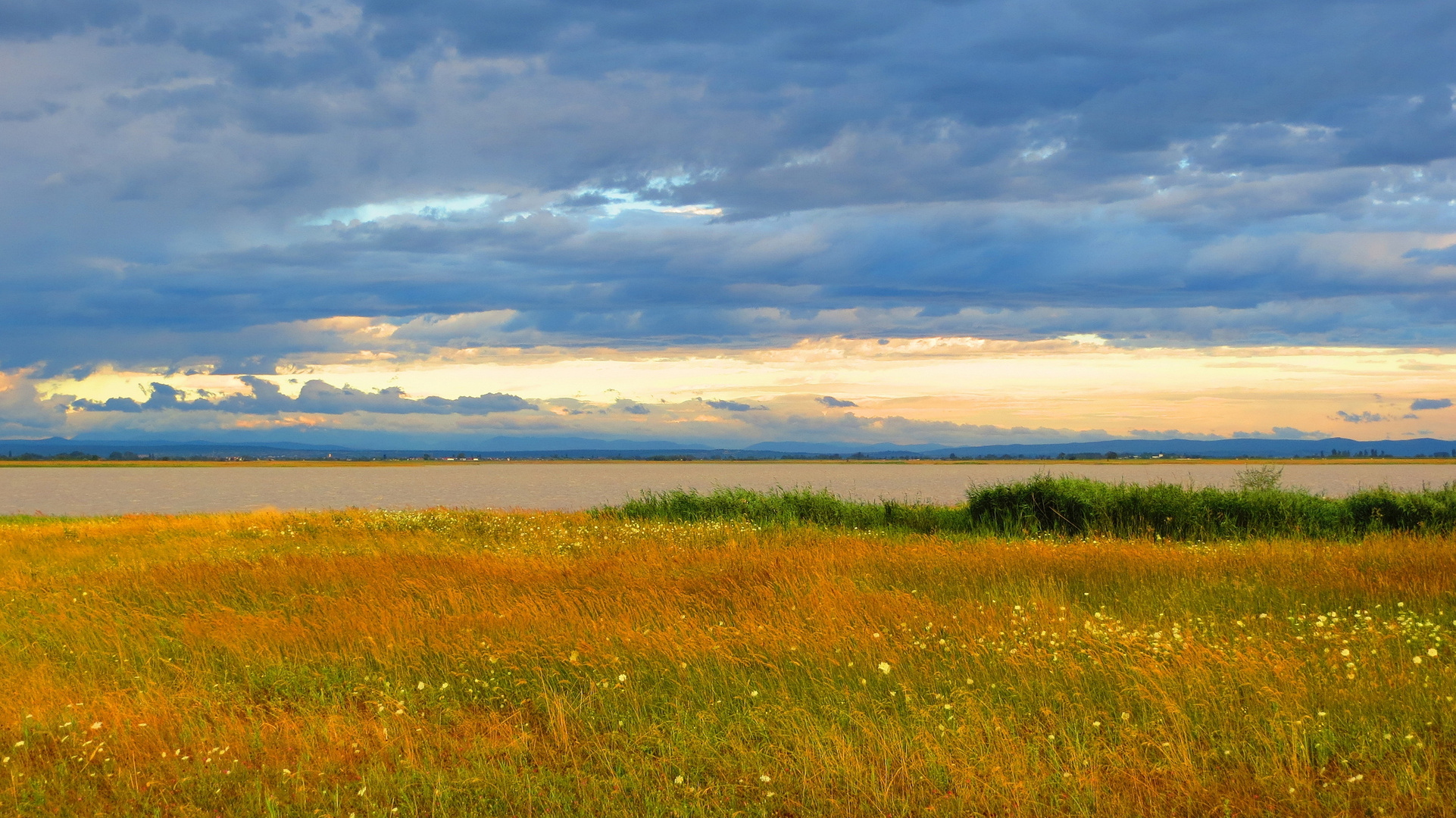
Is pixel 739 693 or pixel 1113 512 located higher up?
pixel 739 693

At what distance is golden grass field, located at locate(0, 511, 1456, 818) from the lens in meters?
6.16

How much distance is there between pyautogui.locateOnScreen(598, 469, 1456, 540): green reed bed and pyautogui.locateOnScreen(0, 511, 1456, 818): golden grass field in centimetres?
1316

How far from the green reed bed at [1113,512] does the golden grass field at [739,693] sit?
13158 millimetres

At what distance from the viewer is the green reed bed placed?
27141 millimetres

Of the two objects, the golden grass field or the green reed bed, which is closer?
the golden grass field

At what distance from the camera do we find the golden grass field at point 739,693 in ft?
20.2

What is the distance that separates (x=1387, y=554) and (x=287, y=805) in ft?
60.7

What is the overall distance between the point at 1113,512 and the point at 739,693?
24.3 meters

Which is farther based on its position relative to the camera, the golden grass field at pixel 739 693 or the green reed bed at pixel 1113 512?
the green reed bed at pixel 1113 512

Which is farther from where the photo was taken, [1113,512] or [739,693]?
[1113,512]

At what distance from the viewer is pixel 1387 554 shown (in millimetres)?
16453

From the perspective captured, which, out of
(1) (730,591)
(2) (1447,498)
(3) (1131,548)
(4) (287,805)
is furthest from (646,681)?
(2) (1447,498)

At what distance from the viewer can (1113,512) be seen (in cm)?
2900

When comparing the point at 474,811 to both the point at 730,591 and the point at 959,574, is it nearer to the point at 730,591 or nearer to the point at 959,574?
the point at 730,591
